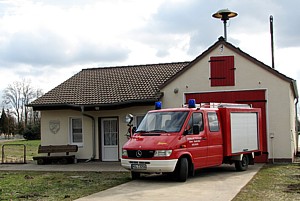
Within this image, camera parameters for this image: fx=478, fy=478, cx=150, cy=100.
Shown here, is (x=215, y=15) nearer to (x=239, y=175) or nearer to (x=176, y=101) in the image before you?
(x=176, y=101)

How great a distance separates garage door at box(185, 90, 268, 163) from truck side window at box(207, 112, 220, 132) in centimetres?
480

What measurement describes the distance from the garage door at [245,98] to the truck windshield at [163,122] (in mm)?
5799

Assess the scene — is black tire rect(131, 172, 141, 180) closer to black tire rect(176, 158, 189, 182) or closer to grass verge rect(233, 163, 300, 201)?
black tire rect(176, 158, 189, 182)

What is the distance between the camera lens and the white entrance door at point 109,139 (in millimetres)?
22688

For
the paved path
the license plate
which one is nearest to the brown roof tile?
the paved path

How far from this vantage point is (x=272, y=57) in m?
26.0

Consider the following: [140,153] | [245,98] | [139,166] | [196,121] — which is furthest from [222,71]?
[139,166]

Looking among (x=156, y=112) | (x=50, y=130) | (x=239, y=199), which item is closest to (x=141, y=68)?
(x=50, y=130)

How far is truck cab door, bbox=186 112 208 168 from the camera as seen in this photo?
14509mm

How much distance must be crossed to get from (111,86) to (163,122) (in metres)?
9.46

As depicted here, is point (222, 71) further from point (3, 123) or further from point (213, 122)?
point (3, 123)

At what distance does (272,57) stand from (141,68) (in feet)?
23.5

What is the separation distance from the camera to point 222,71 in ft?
67.8

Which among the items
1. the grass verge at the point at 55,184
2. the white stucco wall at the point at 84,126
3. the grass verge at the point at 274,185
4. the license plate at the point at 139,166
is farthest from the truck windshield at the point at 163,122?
the white stucco wall at the point at 84,126
